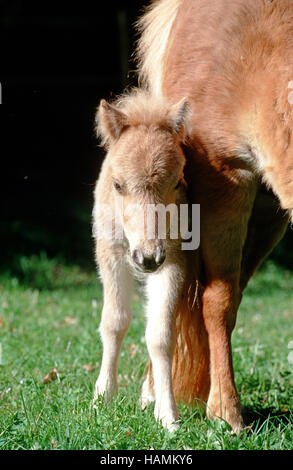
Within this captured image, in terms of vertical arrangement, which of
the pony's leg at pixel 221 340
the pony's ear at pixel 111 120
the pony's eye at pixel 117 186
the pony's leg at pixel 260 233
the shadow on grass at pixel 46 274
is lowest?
the shadow on grass at pixel 46 274

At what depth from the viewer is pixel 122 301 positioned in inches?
152

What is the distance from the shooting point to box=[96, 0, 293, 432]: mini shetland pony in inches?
139

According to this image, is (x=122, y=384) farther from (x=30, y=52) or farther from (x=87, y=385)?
(x=30, y=52)

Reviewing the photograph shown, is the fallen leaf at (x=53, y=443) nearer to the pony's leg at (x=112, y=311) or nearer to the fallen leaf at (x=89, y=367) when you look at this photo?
the pony's leg at (x=112, y=311)

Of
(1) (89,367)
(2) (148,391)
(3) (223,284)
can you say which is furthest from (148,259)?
(1) (89,367)

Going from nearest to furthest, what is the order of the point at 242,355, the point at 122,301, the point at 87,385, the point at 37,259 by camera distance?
the point at 122,301, the point at 87,385, the point at 242,355, the point at 37,259

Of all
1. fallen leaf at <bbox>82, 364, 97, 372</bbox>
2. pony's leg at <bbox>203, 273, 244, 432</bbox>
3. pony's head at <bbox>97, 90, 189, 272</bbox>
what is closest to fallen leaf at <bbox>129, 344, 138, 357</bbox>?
fallen leaf at <bbox>82, 364, 97, 372</bbox>

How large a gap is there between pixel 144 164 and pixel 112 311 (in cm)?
89

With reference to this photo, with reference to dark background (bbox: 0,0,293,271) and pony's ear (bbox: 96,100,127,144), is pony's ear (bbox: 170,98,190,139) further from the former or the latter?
dark background (bbox: 0,0,293,271)

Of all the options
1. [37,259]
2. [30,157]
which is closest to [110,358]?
[37,259]

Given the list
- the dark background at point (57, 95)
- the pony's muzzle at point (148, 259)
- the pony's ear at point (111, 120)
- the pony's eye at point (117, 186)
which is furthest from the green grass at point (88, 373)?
the dark background at point (57, 95)

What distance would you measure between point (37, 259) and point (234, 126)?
5598 millimetres

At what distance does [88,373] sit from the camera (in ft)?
15.3

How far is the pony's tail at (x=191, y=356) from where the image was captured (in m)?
3.88
